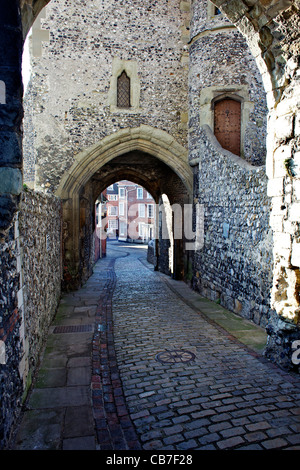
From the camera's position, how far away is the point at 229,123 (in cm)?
982

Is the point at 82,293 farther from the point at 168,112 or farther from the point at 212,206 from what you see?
the point at 168,112

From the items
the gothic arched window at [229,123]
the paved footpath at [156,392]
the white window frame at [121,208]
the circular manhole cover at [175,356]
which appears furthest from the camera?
the white window frame at [121,208]

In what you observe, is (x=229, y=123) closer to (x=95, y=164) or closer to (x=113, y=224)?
(x=95, y=164)

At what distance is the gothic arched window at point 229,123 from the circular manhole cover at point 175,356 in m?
6.31

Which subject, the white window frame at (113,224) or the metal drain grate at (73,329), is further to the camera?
the white window frame at (113,224)

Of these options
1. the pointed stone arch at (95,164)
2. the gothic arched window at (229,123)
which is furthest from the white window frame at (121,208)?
the gothic arched window at (229,123)

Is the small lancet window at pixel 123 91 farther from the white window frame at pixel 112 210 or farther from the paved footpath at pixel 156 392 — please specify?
the white window frame at pixel 112 210

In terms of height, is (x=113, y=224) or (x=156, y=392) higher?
(x=113, y=224)

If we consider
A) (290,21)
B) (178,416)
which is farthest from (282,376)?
(290,21)

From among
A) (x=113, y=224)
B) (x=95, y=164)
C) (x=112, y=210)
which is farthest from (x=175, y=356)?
(x=113, y=224)

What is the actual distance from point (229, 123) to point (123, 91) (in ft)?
10.1

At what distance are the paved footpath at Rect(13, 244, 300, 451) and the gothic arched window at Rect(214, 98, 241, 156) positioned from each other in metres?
5.21

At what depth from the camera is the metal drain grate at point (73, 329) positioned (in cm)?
631

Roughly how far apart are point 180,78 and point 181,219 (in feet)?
13.8
